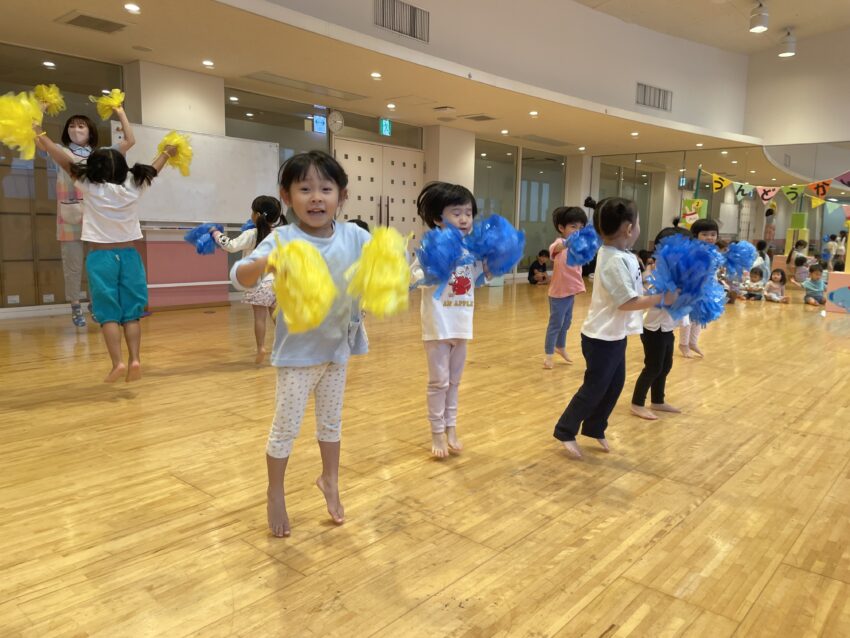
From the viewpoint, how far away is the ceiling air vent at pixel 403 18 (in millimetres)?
8023

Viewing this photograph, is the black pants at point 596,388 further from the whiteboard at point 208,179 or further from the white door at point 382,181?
the white door at point 382,181

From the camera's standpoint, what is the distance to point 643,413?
375cm

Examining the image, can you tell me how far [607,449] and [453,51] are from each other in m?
7.53

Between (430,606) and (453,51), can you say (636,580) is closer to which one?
(430,606)

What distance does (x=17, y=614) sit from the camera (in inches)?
66.9

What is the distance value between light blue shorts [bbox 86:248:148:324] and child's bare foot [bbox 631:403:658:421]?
326cm

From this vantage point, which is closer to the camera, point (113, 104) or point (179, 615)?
point (179, 615)

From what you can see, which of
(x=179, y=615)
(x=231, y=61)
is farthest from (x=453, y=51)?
(x=179, y=615)

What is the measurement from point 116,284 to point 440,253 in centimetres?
255

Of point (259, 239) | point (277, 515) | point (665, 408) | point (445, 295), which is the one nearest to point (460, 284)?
point (445, 295)

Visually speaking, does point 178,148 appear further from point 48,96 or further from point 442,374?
point 442,374

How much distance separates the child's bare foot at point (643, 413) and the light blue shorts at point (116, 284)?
326cm

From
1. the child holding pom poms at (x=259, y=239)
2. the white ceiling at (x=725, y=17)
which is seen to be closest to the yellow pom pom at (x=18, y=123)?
the child holding pom poms at (x=259, y=239)

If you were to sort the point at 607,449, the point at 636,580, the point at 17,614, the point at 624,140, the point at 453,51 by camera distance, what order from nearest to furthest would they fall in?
the point at 17,614 → the point at 636,580 → the point at 607,449 → the point at 453,51 → the point at 624,140
